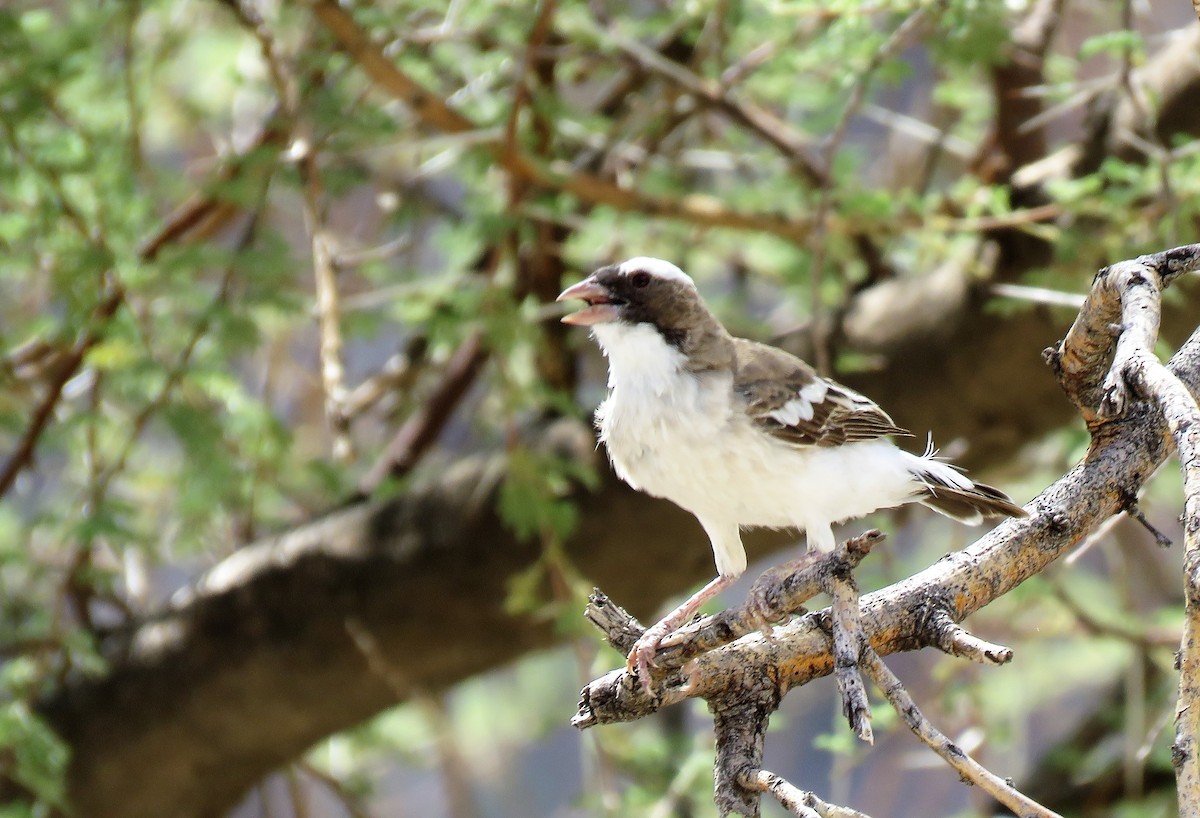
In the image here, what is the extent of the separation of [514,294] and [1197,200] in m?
2.25

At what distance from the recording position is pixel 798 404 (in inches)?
110

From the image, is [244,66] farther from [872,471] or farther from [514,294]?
[872,471]

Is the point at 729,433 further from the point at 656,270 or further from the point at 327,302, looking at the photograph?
the point at 327,302

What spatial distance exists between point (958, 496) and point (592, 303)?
912 millimetres

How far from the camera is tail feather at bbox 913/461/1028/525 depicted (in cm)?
274

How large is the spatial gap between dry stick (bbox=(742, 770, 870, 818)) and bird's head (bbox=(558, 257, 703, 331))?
1.28m

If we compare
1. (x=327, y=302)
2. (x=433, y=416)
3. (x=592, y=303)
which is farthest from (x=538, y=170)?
(x=433, y=416)

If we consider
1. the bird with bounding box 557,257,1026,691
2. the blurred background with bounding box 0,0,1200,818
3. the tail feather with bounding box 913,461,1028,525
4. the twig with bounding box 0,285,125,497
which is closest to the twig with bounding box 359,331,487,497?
the blurred background with bounding box 0,0,1200,818

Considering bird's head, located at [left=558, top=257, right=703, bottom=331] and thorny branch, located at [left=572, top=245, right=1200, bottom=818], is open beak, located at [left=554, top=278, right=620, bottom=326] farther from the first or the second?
thorny branch, located at [left=572, top=245, right=1200, bottom=818]

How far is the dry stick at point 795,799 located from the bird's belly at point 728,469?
85 cm

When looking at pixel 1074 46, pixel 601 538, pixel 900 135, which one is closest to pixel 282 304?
pixel 601 538

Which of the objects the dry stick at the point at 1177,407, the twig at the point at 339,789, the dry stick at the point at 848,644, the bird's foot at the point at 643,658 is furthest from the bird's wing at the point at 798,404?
the twig at the point at 339,789

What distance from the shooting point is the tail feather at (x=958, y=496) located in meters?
2.74

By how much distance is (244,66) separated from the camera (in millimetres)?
5113
